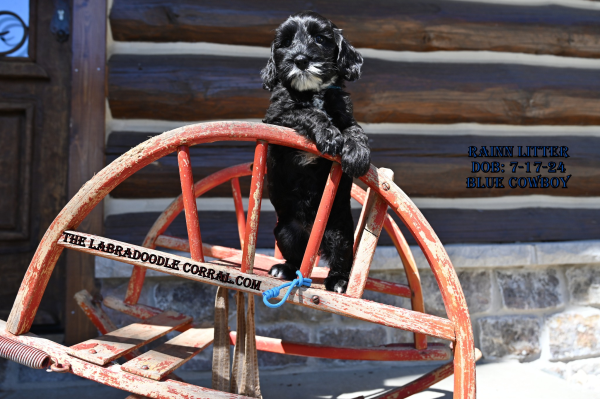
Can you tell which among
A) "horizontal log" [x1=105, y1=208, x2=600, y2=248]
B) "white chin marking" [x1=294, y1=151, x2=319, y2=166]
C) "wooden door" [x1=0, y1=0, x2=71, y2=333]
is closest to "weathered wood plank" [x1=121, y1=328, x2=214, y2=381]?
"white chin marking" [x1=294, y1=151, x2=319, y2=166]

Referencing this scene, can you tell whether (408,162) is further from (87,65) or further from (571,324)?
(87,65)

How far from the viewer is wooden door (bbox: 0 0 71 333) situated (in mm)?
2461

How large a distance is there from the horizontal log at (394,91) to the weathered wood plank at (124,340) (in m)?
1.32

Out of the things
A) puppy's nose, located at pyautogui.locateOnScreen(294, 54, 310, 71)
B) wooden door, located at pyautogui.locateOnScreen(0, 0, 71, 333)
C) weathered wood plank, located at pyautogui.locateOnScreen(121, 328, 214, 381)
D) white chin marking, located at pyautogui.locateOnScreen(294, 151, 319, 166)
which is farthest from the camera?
wooden door, located at pyautogui.locateOnScreen(0, 0, 71, 333)

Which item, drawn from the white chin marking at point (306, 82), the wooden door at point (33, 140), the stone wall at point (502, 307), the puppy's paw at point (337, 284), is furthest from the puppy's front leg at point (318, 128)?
the wooden door at point (33, 140)

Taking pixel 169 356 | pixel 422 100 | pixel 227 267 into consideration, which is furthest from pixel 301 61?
pixel 422 100

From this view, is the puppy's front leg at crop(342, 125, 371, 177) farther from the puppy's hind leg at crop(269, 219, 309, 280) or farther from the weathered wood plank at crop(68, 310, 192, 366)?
the weathered wood plank at crop(68, 310, 192, 366)

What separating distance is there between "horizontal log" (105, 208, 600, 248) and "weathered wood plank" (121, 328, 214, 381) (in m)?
0.90

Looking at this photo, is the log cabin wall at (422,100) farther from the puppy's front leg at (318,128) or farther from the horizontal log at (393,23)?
the puppy's front leg at (318,128)

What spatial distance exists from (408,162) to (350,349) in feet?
4.82

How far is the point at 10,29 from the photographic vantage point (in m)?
2.53

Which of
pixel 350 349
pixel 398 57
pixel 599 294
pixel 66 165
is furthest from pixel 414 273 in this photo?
pixel 66 165

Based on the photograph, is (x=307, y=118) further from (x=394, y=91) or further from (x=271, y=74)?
(x=394, y=91)

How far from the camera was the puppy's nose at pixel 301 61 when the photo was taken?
4.81 feet
